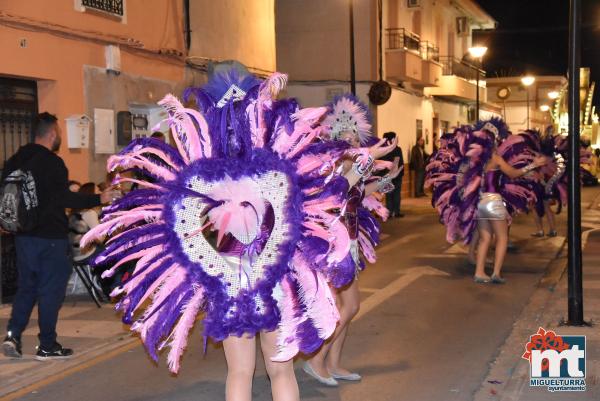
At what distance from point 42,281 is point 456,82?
2748 centimetres

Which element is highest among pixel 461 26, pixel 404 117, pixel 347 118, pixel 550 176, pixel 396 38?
pixel 461 26

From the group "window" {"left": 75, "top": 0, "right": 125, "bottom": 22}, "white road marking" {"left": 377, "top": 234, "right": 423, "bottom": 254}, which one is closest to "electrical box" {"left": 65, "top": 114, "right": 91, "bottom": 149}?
"window" {"left": 75, "top": 0, "right": 125, "bottom": 22}

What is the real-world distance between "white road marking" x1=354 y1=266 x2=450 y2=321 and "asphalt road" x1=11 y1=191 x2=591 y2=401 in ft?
0.04

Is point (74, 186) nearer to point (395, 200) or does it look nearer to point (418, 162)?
point (395, 200)

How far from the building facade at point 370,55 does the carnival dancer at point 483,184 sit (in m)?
12.1

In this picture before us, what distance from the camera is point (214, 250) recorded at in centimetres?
406

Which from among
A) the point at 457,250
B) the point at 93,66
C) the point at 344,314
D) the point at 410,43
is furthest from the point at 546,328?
the point at 410,43

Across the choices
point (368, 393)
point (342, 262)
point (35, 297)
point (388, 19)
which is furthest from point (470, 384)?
point (388, 19)

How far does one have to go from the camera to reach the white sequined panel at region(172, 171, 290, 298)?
13.1ft

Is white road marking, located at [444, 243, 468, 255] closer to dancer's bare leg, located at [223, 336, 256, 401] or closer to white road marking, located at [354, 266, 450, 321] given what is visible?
white road marking, located at [354, 266, 450, 321]

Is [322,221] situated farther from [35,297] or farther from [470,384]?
[35,297]

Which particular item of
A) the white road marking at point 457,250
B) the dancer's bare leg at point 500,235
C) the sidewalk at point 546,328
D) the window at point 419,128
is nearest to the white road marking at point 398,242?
the white road marking at point 457,250

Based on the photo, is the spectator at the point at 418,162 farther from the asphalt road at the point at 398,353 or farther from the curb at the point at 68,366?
the curb at the point at 68,366

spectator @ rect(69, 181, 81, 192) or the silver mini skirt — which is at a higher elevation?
spectator @ rect(69, 181, 81, 192)
